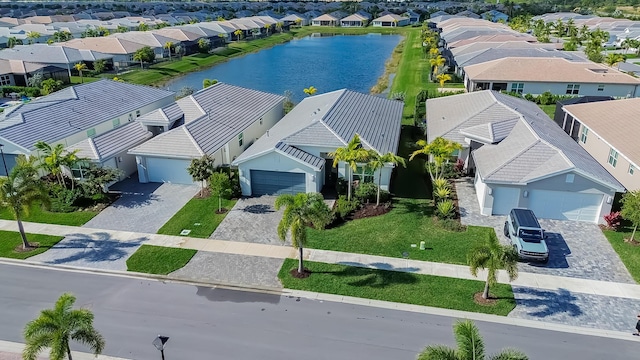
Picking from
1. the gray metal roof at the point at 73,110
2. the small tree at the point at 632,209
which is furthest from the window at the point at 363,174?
the gray metal roof at the point at 73,110

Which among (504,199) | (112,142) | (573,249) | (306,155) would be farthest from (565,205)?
(112,142)

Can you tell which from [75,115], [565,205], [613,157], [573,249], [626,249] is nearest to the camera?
[626,249]

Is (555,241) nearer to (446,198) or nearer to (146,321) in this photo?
(446,198)

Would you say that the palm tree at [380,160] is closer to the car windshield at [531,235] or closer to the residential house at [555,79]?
the car windshield at [531,235]

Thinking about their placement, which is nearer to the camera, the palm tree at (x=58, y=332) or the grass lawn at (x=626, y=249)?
the palm tree at (x=58, y=332)

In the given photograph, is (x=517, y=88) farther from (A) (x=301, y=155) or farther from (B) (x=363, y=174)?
(A) (x=301, y=155)

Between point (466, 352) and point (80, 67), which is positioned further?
point (80, 67)
